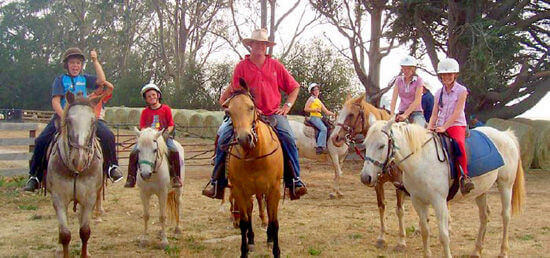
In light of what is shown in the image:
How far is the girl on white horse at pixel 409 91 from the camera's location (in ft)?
24.0

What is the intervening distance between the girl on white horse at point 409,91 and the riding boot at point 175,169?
343cm

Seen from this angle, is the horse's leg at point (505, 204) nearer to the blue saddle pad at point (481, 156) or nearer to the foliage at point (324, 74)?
the blue saddle pad at point (481, 156)

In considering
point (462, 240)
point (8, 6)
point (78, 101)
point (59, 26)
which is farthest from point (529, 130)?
point (8, 6)

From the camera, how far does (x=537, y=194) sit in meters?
12.4

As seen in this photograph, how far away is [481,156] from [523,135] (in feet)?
39.3

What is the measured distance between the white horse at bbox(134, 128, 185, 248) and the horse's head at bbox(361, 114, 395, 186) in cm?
308

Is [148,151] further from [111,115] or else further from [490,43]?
[111,115]

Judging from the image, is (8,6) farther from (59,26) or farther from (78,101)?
(78,101)

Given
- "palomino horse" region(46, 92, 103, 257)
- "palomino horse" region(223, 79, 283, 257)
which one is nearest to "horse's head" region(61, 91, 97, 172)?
"palomino horse" region(46, 92, 103, 257)

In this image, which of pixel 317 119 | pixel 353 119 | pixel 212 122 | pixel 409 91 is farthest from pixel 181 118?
Answer: pixel 409 91

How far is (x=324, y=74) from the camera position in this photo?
26984 mm

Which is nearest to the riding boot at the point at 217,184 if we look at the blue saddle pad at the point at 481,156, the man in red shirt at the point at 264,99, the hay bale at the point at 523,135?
the man in red shirt at the point at 264,99

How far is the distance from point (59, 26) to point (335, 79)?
113ft

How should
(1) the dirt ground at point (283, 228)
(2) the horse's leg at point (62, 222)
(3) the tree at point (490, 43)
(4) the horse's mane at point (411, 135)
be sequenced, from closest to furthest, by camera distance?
(4) the horse's mane at point (411, 135) → (2) the horse's leg at point (62, 222) → (1) the dirt ground at point (283, 228) → (3) the tree at point (490, 43)
